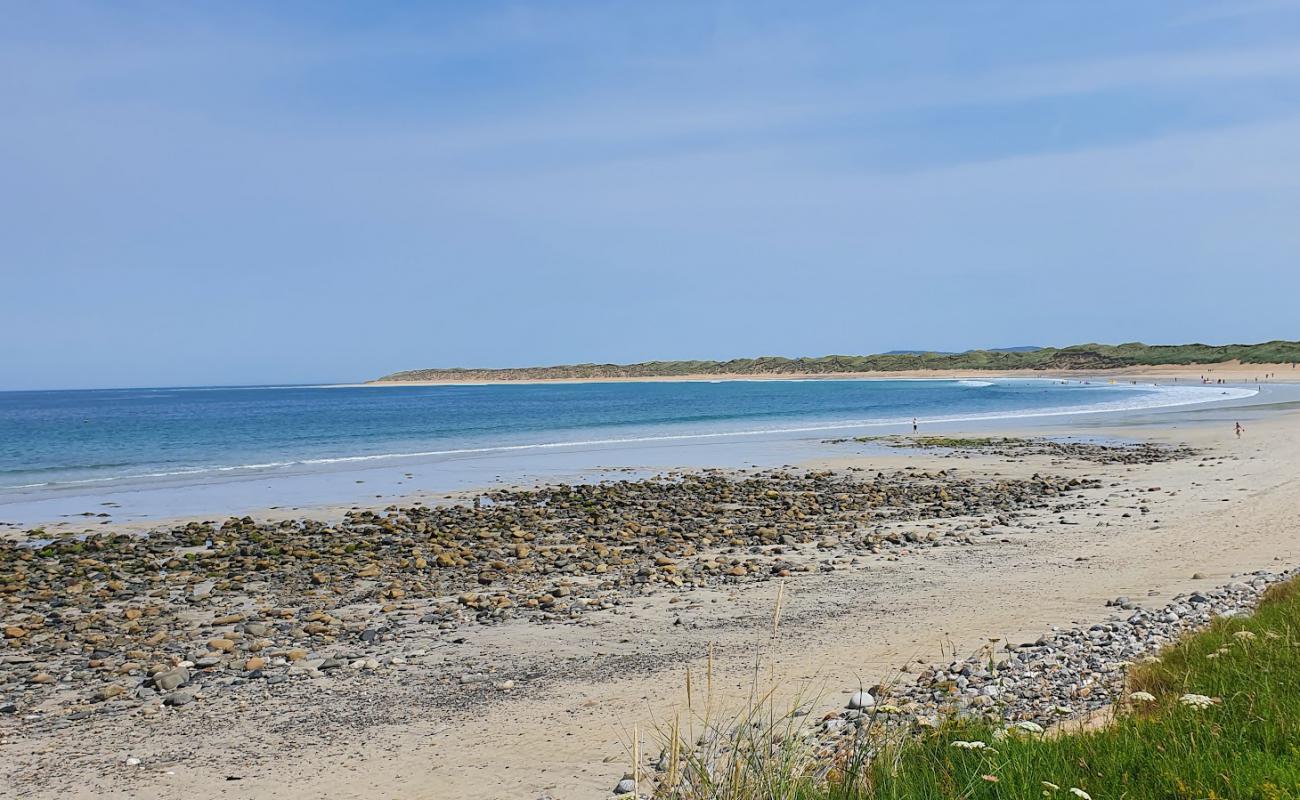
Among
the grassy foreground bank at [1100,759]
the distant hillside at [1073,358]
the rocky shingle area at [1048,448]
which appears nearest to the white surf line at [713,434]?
the rocky shingle area at [1048,448]

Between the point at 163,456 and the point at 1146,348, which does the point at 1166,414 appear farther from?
the point at 1146,348

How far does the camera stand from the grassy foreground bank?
162 inches

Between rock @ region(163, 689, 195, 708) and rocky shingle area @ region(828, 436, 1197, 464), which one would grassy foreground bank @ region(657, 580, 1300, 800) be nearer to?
rock @ region(163, 689, 195, 708)

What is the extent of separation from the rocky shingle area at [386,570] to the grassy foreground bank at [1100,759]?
5.35 metres

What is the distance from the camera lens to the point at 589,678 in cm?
901

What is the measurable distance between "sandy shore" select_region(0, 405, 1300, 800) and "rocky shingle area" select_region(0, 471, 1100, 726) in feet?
1.78

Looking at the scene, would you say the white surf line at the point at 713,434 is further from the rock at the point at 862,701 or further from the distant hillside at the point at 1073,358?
the distant hillside at the point at 1073,358

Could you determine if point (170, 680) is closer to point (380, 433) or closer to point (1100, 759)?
point (1100, 759)

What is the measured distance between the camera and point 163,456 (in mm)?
41031

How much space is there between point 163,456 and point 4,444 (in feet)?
54.8

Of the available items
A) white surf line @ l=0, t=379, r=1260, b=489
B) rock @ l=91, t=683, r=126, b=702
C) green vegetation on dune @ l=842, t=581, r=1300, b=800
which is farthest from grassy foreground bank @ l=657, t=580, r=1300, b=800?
white surf line @ l=0, t=379, r=1260, b=489

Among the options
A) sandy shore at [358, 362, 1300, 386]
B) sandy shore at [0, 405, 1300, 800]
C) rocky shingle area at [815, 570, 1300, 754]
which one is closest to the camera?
rocky shingle area at [815, 570, 1300, 754]

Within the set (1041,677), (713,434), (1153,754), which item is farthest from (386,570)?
(713,434)

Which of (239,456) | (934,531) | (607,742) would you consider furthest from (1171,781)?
(239,456)
